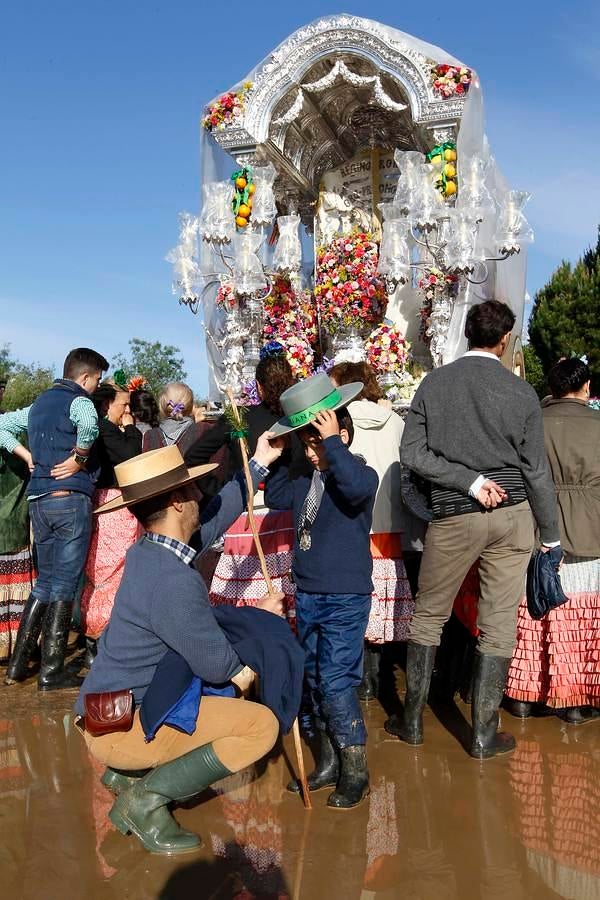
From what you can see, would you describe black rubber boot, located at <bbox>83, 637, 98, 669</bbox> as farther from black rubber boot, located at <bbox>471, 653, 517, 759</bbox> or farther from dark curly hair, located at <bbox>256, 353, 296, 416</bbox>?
black rubber boot, located at <bbox>471, 653, 517, 759</bbox>

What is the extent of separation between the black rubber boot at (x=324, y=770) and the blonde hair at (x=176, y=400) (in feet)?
9.41

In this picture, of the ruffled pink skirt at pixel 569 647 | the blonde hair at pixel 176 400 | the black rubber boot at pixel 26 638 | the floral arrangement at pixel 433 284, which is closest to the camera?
the ruffled pink skirt at pixel 569 647

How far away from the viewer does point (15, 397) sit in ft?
Result: 100.0

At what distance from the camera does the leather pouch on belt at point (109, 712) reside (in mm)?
2723

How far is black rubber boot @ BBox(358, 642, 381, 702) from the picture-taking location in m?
4.39

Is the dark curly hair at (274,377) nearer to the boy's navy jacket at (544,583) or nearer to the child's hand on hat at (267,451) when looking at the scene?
the child's hand on hat at (267,451)

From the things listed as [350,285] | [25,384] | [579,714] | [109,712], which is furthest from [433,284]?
[25,384]

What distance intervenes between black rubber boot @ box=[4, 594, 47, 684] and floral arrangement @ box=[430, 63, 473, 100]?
5.44 m

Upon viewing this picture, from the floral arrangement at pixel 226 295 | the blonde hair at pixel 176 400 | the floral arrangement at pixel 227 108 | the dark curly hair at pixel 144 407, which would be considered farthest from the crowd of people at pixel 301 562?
the floral arrangement at pixel 227 108

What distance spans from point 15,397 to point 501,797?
1175 inches

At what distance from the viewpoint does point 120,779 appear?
10.2 feet

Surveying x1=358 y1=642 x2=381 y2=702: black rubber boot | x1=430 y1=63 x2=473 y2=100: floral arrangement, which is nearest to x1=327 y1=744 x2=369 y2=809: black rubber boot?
x1=358 y1=642 x2=381 y2=702: black rubber boot

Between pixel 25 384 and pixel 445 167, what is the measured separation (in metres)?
30.6

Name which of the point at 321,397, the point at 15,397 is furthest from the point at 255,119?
the point at 15,397
